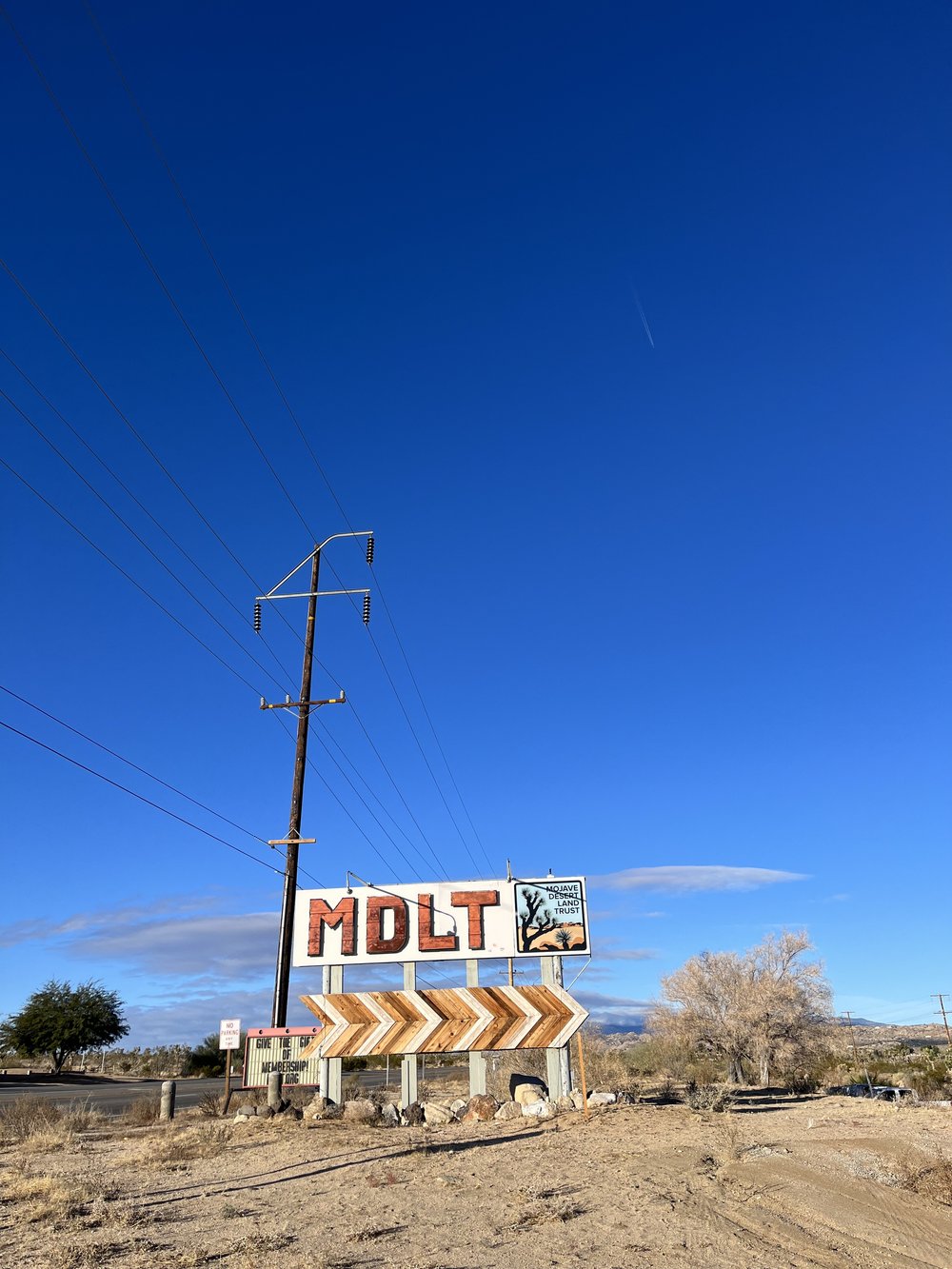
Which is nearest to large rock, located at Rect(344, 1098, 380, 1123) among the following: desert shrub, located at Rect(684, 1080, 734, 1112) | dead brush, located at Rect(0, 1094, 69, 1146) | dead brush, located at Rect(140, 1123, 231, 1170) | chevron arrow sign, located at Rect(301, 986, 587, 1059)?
chevron arrow sign, located at Rect(301, 986, 587, 1059)

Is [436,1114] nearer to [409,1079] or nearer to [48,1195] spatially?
[409,1079]

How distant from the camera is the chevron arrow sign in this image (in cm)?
2200

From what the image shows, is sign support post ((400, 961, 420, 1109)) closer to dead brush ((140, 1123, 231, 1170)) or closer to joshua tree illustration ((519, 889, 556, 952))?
joshua tree illustration ((519, 889, 556, 952))

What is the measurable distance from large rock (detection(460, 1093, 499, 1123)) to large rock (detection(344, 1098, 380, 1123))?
6.74 feet

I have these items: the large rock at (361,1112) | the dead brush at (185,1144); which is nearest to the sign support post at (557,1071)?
the large rock at (361,1112)

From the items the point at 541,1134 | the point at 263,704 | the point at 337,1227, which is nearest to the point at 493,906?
the point at 541,1134

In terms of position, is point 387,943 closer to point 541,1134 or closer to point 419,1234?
point 541,1134

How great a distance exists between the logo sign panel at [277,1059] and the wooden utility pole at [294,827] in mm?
758

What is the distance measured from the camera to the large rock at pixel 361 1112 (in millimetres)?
21016

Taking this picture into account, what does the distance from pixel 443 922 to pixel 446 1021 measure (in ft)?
8.20

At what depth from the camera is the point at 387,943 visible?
2367 centimetres

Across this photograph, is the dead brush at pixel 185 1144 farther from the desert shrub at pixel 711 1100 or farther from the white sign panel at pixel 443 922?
the desert shrub at pixel 711 1100

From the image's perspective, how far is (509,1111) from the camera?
836 inches

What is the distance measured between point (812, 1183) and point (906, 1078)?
33.1 meters
